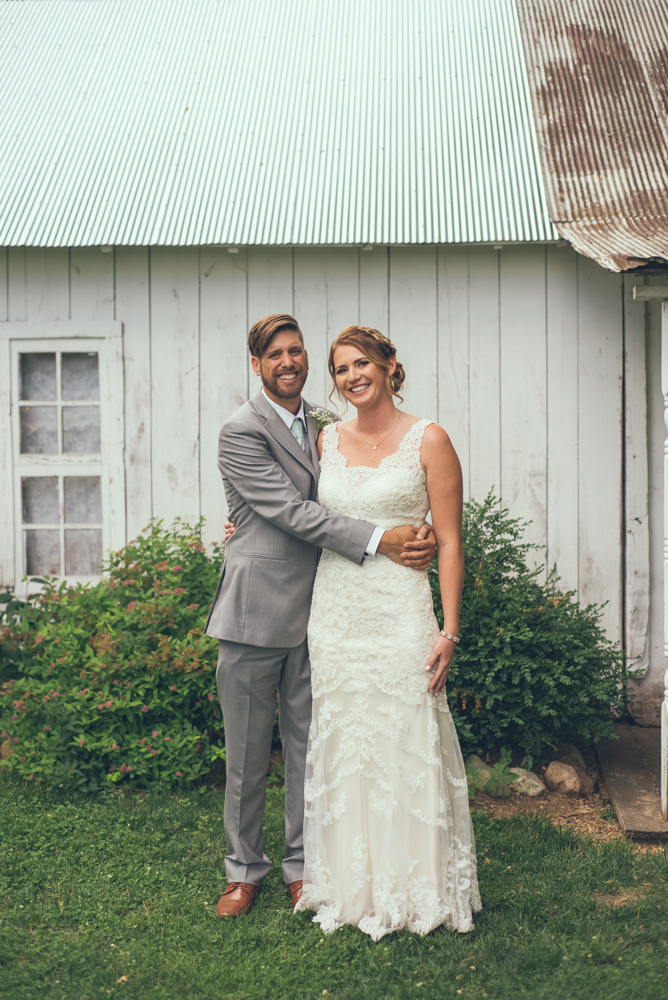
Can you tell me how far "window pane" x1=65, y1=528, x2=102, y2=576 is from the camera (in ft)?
18.7

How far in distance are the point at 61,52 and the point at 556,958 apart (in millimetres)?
7166

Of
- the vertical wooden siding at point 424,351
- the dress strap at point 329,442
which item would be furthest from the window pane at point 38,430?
the dress strap at point 329,442

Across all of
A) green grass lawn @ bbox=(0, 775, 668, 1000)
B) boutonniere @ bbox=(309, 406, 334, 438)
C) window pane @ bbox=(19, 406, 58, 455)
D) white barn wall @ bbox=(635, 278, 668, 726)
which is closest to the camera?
green grass lawn @ bbox=(0, 775, 668, 1000)

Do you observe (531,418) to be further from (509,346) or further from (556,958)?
(556,958)

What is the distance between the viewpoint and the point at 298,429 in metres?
3.36

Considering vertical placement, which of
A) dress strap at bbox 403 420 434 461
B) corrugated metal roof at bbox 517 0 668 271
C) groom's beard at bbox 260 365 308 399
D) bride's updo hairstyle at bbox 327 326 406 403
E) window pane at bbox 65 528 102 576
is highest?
corrugated metal roof at bbox 517 0 668 271

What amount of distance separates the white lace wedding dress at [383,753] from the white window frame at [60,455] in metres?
2.83

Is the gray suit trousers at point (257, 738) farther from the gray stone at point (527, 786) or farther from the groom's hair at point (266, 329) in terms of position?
the gray stone at point (527, 786)

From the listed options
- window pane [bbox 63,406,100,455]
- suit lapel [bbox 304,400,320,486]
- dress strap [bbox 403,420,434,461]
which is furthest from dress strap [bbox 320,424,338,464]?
window pane [bbox 63,406,100,455]

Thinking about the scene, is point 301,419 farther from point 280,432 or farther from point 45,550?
point 45,550

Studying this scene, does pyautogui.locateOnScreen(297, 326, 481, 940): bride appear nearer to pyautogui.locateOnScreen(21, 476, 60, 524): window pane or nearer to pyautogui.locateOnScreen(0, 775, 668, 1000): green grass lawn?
pyautogui.locateOnScreen(0, 775, 668, 1000): green grass lawn

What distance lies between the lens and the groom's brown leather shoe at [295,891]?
3277 millimetres

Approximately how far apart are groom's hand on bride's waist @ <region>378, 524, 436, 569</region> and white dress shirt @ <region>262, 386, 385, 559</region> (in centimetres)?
2

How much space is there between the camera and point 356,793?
10.0ft
